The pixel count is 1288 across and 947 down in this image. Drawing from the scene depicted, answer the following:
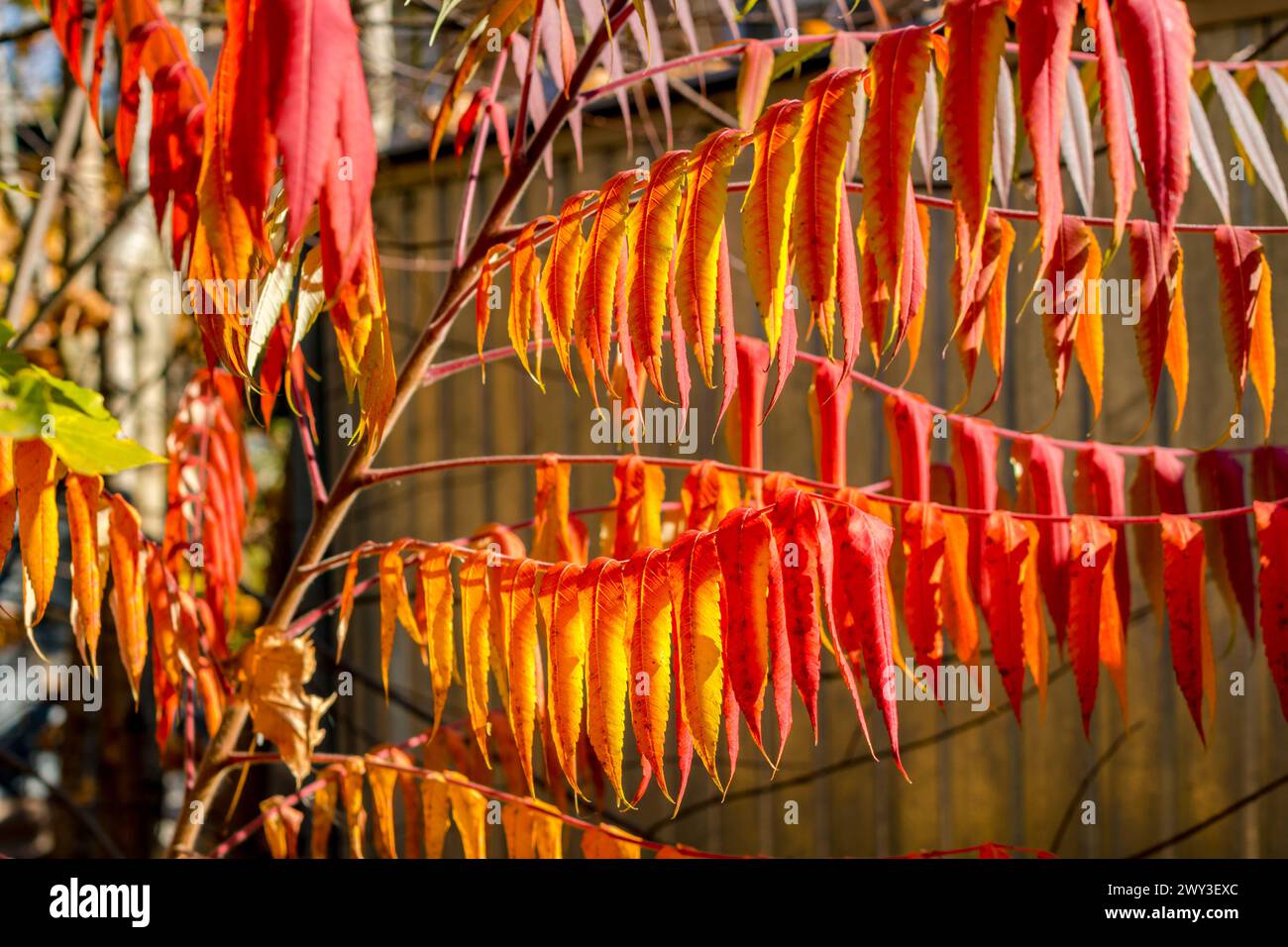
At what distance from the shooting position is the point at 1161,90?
0.77m

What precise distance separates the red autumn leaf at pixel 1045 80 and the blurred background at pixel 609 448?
0.87m

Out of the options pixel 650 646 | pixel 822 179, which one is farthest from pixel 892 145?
pixel 650 646

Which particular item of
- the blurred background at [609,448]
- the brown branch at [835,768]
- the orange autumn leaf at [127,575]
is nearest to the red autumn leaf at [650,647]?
the orange autumn leaf at [127,575]

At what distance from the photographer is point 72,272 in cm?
266

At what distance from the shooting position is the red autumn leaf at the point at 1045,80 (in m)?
0.75

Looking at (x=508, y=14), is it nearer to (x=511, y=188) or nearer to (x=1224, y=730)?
(x=511, y=188)

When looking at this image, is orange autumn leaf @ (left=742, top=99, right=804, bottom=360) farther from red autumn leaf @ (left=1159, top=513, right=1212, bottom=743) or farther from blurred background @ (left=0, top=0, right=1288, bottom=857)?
blurred background @ (left=0, top=0, right=1288, bottom=857)

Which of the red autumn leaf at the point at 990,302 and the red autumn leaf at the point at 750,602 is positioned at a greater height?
the red autumn leaf at the point at 990,302

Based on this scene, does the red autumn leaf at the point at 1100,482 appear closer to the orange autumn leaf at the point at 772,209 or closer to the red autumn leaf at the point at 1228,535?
the red autumn leaf at the point at 1228,535

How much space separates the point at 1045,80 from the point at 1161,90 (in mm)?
78

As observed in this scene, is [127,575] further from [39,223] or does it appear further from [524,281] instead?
[39,223]

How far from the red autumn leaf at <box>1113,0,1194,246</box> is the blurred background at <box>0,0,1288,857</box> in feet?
2.73
